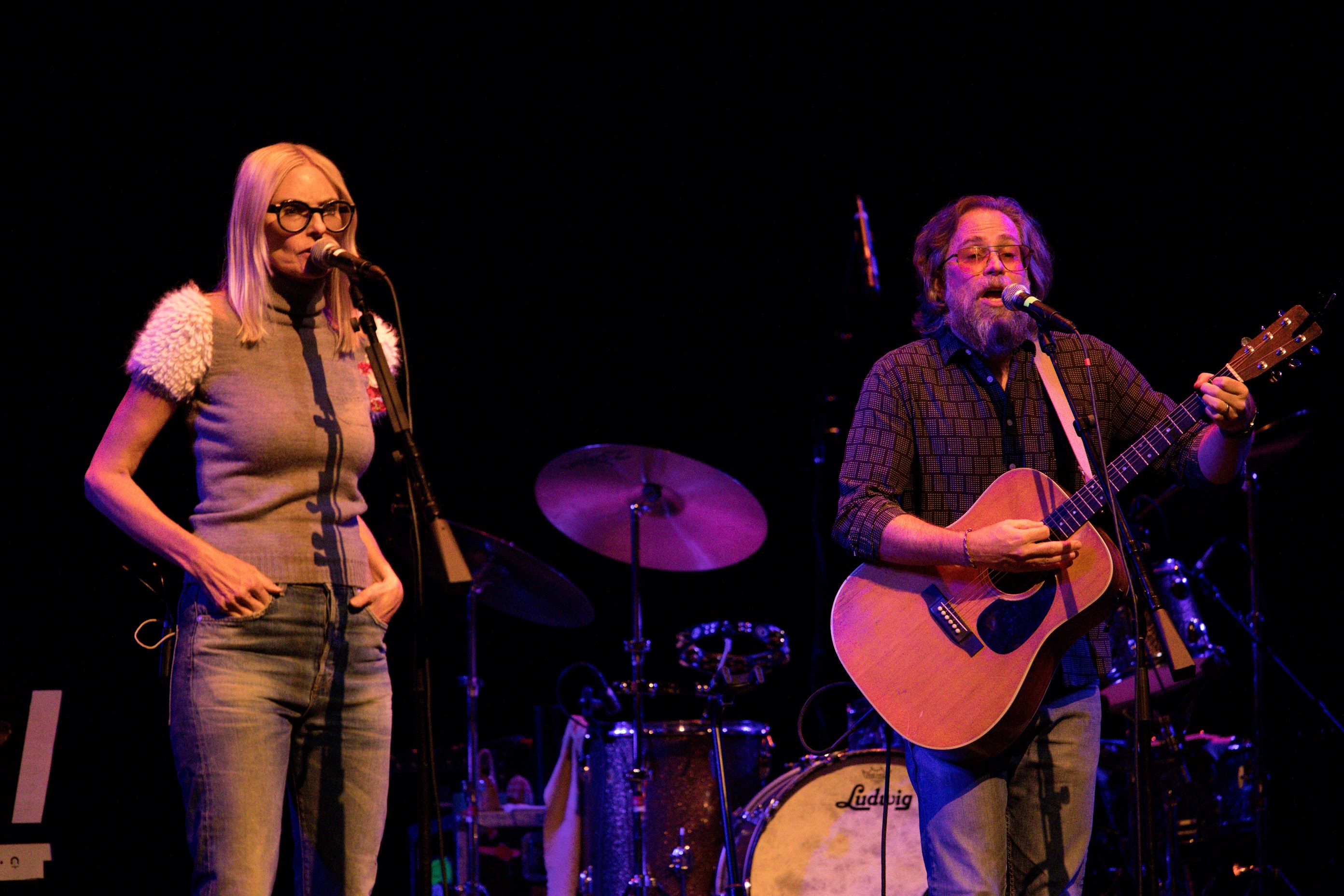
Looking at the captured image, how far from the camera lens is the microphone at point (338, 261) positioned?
2.23 meters

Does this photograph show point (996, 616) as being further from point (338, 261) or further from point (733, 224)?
point (733, 224)

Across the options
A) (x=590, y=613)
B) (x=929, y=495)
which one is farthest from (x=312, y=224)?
(x=590, y=613)

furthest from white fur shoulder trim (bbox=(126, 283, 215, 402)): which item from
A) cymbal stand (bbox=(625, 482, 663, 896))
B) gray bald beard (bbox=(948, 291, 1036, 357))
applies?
cymbal stand (bbox=(625, 482, 663, 896))

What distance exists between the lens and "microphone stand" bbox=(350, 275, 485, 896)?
6.58ft

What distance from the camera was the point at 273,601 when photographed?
222cm

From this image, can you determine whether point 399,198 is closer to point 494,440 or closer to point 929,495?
point 494,440

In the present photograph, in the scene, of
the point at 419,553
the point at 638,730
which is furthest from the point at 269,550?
the point at 638,730

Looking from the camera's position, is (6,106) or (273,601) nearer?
(273,601)

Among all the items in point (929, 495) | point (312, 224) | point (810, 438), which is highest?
point (810, 438)

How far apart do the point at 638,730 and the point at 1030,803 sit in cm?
215

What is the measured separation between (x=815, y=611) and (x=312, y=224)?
13.1 ft

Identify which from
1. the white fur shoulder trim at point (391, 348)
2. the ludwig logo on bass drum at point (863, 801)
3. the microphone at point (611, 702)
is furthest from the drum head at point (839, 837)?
the white fur shoulder trim at point (391, 348)

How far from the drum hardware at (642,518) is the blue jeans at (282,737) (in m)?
2.08

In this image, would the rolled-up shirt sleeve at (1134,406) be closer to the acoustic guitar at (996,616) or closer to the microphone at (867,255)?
the acoustic guitar at (996,616)
